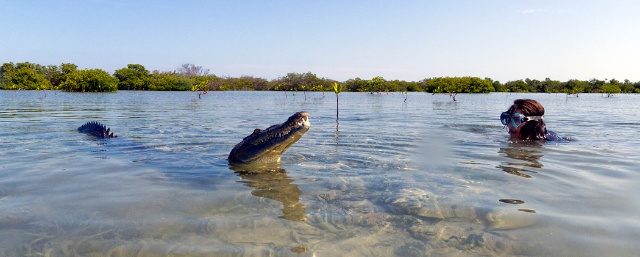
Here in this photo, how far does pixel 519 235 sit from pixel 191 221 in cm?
279

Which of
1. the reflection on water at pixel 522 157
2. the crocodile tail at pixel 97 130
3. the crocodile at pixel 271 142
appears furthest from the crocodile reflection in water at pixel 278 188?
the crocodile tail at pixel 97 130

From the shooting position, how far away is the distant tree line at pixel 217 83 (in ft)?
256

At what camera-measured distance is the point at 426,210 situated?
385 centimetres

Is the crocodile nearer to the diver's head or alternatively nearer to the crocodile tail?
the crocodile tail

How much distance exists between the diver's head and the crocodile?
18.0 ft

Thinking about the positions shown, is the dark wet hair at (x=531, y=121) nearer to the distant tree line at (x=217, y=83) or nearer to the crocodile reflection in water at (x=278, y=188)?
the crocodile reflection in water at (x=278, y=188)

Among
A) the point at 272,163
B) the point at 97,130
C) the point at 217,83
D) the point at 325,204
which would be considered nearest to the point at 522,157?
the point at 272,163

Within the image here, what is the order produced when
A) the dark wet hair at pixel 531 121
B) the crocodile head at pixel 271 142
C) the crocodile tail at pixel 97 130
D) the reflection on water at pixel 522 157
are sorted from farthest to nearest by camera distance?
the crocodile tail at pixel 97 130, the dark wet hair at pixel 531 121, the reflection on water at pixel 522 157, the crocodile head at pixel 271 142

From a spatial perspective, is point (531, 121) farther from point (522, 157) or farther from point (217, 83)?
point (217, 83)

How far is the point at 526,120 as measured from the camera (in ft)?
28.9

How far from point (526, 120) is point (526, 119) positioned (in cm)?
5

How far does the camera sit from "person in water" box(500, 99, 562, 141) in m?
8.48

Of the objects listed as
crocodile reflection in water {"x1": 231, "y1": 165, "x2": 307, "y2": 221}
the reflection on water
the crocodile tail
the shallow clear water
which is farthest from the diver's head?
the crocodile tail

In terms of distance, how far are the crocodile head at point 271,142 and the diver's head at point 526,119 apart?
5.50 meters
